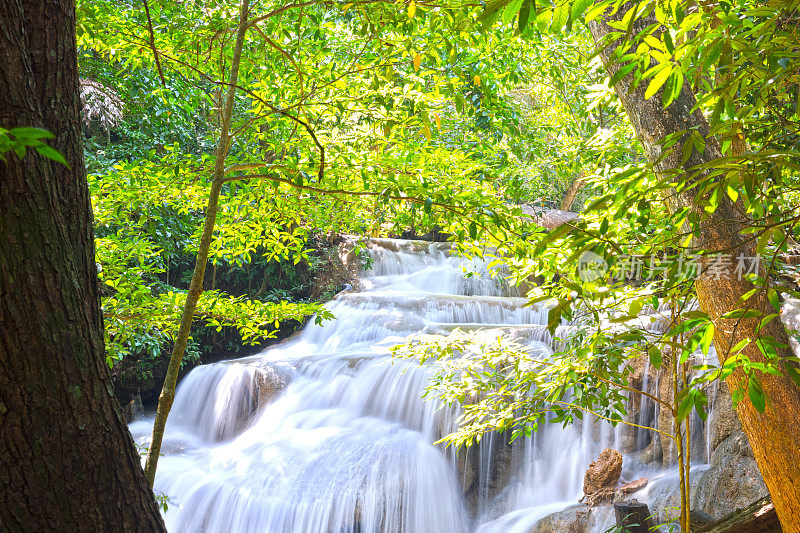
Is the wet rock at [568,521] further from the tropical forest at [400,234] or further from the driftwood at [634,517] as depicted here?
the driftwood at [634,517]

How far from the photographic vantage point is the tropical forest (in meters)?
1.17

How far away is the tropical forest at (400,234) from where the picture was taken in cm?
117

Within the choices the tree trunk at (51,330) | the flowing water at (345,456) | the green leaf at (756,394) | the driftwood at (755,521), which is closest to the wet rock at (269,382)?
the flowing water at (345,456)

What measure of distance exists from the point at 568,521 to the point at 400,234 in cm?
284

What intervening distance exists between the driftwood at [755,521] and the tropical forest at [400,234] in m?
0.01

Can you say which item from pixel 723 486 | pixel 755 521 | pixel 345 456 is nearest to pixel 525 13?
pixel 755 521

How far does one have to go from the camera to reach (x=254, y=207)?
296 cm

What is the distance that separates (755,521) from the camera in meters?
2.70

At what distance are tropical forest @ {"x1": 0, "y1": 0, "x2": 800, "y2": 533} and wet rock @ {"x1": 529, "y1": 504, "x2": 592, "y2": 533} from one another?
0.10 ft

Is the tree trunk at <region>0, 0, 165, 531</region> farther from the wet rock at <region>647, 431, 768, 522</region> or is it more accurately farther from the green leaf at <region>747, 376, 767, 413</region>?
the wet rock at <region>647, 431, 768, 522</region>

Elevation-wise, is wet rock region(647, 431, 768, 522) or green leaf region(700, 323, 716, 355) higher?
green leaf region(700, 323, 716, 355)

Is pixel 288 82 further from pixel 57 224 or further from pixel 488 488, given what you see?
pixel 488 488

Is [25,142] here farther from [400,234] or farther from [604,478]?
[604,478]

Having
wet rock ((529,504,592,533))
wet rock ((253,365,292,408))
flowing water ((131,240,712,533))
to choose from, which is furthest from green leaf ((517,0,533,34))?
wet rock ((253,365,292,408))
